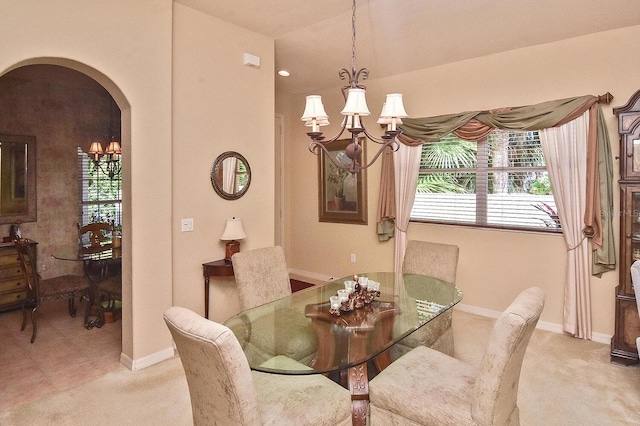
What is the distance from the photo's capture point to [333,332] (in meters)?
2.10

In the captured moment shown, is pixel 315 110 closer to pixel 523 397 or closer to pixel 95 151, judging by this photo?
pixel 523 397

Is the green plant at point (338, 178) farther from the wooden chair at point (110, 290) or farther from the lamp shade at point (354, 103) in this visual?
the lamp shade at point (354, 103)

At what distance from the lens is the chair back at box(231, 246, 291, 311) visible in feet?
8.94

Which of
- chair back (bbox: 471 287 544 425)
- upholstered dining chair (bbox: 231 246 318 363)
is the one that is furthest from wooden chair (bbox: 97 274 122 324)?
chair back (bbox: 471 287 544 425)

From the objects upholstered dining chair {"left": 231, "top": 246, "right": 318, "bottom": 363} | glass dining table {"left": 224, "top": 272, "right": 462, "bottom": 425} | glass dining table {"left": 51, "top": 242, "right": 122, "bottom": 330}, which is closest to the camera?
glass dining table {"left": 224, "top": 272, "right": 462, "bottom": 425}

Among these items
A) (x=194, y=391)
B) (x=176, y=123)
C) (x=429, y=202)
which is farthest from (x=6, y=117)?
(x=429, y=202)

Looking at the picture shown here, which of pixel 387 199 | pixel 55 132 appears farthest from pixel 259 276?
Answer: pixel 55 132

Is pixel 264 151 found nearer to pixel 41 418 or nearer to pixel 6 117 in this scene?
pixel 41 418

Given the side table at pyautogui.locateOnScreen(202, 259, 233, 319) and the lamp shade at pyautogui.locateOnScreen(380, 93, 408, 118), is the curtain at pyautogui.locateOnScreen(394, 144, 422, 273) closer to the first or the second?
the side table at pyautogui.locateOnScreen(202, 259, 233, 319)

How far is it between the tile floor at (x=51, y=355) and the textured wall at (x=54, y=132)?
1.04 meters

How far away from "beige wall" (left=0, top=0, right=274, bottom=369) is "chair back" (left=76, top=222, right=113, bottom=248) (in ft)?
5.56

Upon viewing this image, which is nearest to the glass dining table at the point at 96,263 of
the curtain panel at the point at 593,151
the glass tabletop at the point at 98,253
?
the glass tabletop at the point at 98,253

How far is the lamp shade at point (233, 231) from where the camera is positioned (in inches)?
142

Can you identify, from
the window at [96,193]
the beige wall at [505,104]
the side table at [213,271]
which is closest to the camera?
the side table at [213,271]
